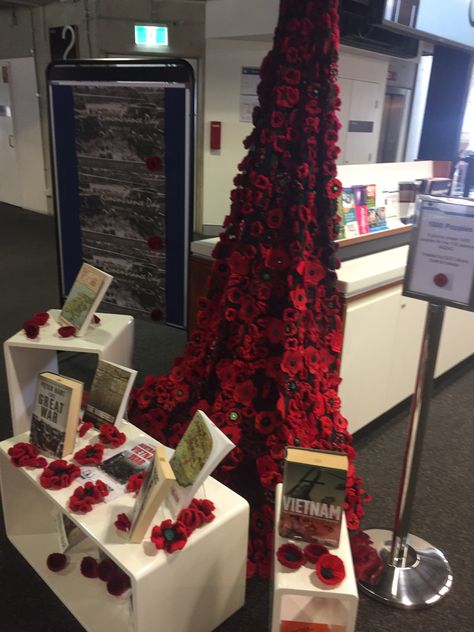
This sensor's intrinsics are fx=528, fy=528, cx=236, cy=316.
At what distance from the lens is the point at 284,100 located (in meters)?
1.55

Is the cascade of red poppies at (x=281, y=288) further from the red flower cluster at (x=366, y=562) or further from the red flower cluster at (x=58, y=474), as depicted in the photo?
the red flower cluster at (x=58, y=474)

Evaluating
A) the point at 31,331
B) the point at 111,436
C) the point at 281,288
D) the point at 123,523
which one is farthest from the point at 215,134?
the point at 123,523

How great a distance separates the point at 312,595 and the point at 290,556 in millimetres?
96

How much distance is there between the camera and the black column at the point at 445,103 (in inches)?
110

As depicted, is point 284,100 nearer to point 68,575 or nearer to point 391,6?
point 391,6

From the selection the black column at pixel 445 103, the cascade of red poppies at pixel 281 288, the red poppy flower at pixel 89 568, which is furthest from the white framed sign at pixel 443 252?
the black column at pixel 445 103

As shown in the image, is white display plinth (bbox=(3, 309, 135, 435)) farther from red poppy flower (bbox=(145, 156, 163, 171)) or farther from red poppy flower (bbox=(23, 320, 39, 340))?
red poppy flower (bbox=(145, 156, 163, 171))

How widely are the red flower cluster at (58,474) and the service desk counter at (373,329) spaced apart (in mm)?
1011

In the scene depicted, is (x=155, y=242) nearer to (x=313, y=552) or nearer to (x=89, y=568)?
(x=89, y=568)

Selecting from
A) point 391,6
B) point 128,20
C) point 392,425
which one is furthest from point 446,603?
point 128,20

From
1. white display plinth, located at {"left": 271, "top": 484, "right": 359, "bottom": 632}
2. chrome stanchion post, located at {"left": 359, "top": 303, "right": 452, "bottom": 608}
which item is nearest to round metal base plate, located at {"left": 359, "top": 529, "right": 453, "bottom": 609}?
chrome stanchion post, located at {"left": 359, "top": 303, "right": 452, "bottom": 608}

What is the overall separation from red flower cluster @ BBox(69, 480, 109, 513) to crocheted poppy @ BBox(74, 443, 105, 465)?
0.11m

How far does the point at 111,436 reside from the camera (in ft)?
5.30

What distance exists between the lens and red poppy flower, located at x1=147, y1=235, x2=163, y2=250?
2.23 meters
